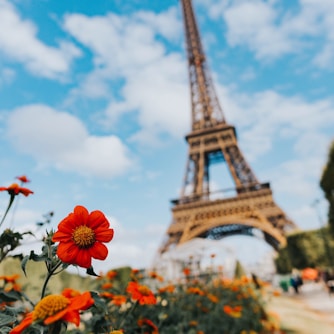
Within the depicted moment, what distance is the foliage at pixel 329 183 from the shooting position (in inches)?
484

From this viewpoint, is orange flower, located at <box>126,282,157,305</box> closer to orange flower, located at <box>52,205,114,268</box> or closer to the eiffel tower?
orange flower, located at <box>52,205,114,268</box>

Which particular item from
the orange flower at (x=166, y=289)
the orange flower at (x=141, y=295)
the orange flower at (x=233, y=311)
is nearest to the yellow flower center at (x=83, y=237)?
the orange flower at (x=141, y=295)

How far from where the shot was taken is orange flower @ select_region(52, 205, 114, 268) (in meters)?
1.01

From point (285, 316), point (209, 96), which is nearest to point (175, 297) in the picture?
point (285, 316)

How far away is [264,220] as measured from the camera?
1025 inches

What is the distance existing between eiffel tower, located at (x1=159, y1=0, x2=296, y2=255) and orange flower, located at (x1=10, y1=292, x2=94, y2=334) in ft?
80.7

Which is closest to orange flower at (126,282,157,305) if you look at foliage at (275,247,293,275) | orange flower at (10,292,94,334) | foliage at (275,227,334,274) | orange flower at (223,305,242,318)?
orange flower at (10,292,94,334)

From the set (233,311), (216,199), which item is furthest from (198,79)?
(233,311)

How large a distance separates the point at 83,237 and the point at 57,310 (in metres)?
0.26

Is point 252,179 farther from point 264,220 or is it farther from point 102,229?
point 102,229

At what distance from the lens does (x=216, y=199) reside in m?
28.8

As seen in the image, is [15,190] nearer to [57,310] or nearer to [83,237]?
[83,237]

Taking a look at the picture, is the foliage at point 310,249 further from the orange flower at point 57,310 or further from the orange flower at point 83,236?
the orange flower at point 57,310

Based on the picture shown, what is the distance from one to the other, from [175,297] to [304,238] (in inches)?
851
